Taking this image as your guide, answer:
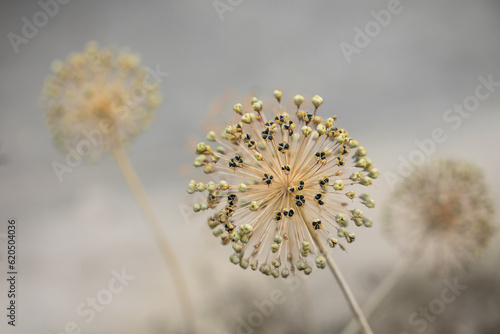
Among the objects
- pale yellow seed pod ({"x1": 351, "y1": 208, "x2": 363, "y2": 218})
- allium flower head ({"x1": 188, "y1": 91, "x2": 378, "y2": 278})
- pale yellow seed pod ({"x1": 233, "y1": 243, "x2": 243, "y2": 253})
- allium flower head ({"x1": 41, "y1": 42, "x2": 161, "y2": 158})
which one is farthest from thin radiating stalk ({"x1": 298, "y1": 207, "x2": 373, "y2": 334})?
allium flower head ({"x1": 41, "y1": 42, "x2": 161, "y2": 158})

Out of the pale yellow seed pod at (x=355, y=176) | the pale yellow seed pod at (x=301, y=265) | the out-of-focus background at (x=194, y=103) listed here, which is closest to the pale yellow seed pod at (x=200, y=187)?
the pale yellow seed pod at (x=301, y=265)

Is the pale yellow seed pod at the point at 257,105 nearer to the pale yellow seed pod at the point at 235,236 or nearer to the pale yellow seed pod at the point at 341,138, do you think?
the pale yellow seed pod at the point at 341,138

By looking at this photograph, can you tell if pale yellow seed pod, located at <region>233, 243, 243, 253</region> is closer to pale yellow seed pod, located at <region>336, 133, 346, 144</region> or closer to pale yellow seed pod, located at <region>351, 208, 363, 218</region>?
pale yellow seed pod, located at <region>351, 208, 363, 218</region>

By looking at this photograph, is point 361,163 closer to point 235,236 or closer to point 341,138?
point 341,138

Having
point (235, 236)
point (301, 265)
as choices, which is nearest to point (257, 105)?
point (235, 236)

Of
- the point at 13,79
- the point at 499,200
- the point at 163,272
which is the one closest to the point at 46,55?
the point at 13,79

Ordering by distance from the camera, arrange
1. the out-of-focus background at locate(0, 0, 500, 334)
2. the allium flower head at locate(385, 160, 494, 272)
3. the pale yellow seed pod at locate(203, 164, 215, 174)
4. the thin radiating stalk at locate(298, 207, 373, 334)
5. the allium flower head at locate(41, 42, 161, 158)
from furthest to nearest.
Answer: the out-of-focus background at locate(0, 0, 500, 334) < the allium flower head at locate(41, 42, 161, 158) < the allium flower head at locate(385, 160, 494, 272) < the pale yellow seed pod at locate(203, 164, 215, 174) < the thin radiating stalk at locate(298, 207, 373, 334)
